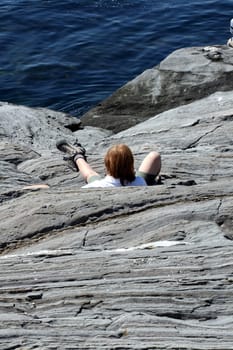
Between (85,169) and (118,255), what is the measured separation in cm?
453

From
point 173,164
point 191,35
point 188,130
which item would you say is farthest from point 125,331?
point 191,35

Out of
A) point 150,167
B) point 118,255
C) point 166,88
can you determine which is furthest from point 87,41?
point 118,255

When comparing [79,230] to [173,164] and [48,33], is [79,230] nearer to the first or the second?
[173,164]

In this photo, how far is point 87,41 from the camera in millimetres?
36156

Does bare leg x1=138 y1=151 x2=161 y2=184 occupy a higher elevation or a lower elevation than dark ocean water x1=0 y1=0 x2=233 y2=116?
higher

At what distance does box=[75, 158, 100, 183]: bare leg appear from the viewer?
15674 millimetres

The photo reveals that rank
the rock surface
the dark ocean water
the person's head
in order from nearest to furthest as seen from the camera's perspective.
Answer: the rock surface → the person's head → the dark ocean water

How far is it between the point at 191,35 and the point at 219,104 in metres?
16.3

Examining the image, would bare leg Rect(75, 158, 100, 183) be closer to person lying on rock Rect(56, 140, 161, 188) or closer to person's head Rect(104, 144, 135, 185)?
person lying on rock Rect(56, 140, 161, 188)

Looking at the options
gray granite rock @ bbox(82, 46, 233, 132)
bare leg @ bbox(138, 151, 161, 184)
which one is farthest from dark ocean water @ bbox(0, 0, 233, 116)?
bare leg @ bbox(138, 151, 161, 184)

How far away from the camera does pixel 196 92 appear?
25.9 metres

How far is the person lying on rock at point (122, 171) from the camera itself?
47.1 ft

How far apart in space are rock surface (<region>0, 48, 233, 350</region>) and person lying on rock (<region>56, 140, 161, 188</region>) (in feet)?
1.35

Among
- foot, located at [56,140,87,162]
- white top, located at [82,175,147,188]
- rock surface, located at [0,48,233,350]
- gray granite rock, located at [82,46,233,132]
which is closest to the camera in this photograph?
rock surface, located at [0,48,233,350]
